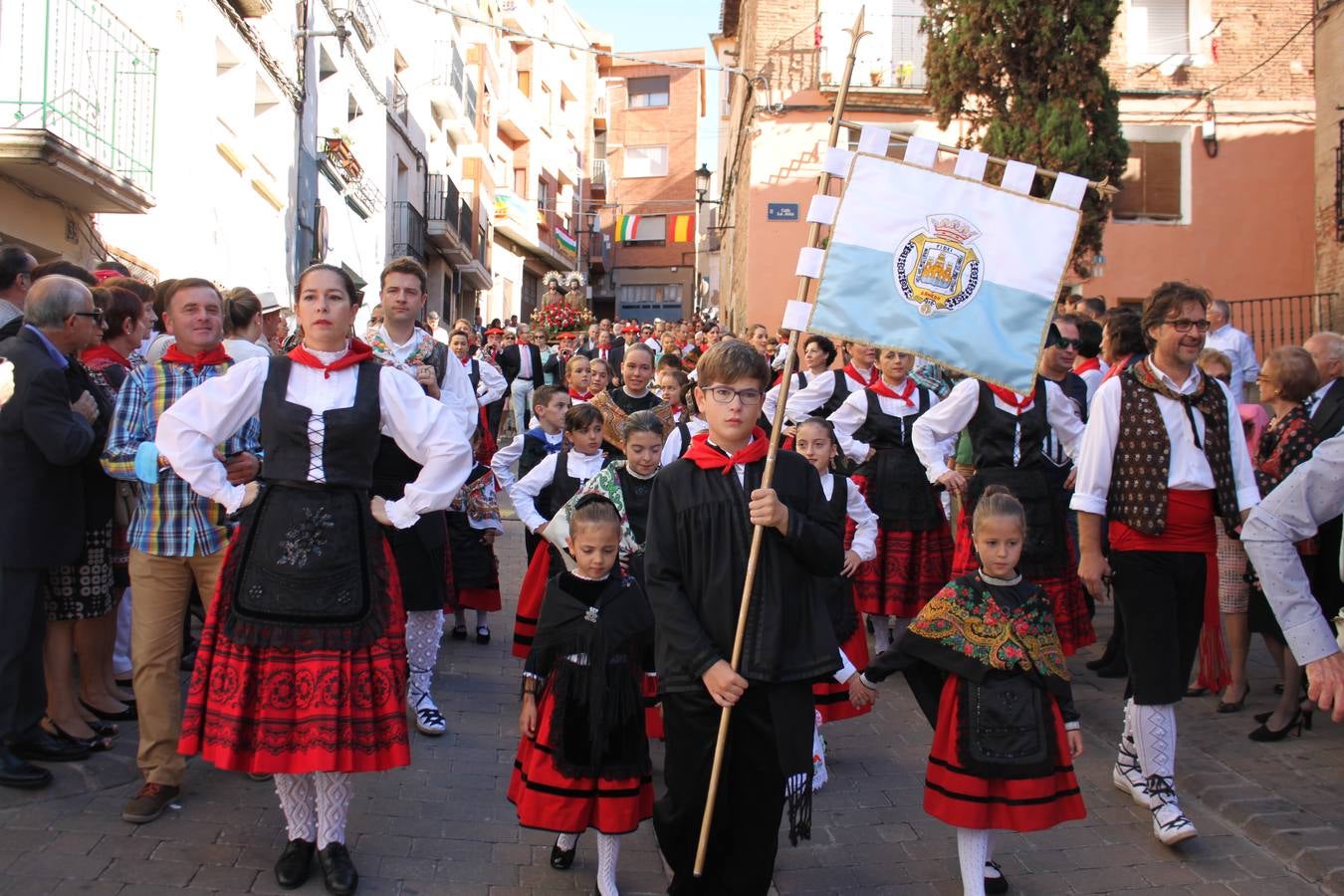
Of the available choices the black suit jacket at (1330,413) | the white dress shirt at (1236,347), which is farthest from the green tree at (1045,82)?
the black suit jacket at (1330,413)

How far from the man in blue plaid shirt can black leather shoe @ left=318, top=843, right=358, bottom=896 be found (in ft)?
3.01

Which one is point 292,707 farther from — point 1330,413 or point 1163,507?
point 1330,413

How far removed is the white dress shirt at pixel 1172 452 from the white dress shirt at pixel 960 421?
4.50ft

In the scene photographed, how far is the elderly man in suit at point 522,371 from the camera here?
1828cm

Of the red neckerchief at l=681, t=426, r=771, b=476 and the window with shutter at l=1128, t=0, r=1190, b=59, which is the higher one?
the window with shutter at l=1128, t=0, r=1190, b=59

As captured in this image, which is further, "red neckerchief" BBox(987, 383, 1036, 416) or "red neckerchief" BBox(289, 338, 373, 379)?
"red neckerchief" BBox(987, 383, 1036, 416)

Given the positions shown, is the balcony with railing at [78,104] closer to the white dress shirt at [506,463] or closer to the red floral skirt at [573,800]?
the white dress shirt at [506,463]

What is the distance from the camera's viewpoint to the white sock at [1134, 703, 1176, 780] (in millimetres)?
4797

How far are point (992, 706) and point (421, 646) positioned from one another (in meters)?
3.08

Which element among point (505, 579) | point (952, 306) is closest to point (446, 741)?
point (952, 306)

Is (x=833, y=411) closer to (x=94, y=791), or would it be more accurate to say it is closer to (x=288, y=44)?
(x=94, y=791)

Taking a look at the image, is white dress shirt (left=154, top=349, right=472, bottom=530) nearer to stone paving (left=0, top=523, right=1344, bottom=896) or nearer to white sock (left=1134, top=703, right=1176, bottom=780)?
stone paving (left=0, top=523, right=1344, bottom=896)

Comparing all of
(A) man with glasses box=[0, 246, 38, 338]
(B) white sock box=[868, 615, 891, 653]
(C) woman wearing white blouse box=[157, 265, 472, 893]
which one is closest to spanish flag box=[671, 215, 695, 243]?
(B) white sock box=[868, 615, 891, 653]

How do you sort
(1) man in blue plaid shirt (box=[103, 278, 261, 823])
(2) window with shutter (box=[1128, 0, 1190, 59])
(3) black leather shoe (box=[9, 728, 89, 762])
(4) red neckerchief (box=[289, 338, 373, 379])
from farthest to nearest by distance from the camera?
(2) window with shutter (box=[1128, 0, 1190, 59]) → (3) black leather shoe (box=[9, 728, 89, 762]) → (1) man in blue plaid shirt (box=[103, 278, 261, 823]) → (4) red neckerchief (box=[289, 338, 373, 379])
